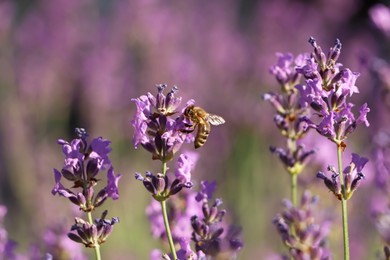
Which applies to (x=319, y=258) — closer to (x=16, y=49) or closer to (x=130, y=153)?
(x=130, y=153)

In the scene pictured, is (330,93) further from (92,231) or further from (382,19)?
(382,19)

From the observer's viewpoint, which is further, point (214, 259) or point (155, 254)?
point (155, 254)

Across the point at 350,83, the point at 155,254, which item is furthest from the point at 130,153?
the point at 350,83

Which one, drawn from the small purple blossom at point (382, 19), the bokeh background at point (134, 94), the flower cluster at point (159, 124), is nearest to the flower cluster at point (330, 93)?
the flower cluster at point (159, 124)

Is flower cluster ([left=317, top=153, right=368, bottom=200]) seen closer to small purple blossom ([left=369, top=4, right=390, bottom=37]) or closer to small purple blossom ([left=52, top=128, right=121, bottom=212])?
small purple blossom ([left=52, top=128, right=121, bottom=212])

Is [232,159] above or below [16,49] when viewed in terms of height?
below

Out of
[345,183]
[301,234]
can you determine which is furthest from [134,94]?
[345,183]
